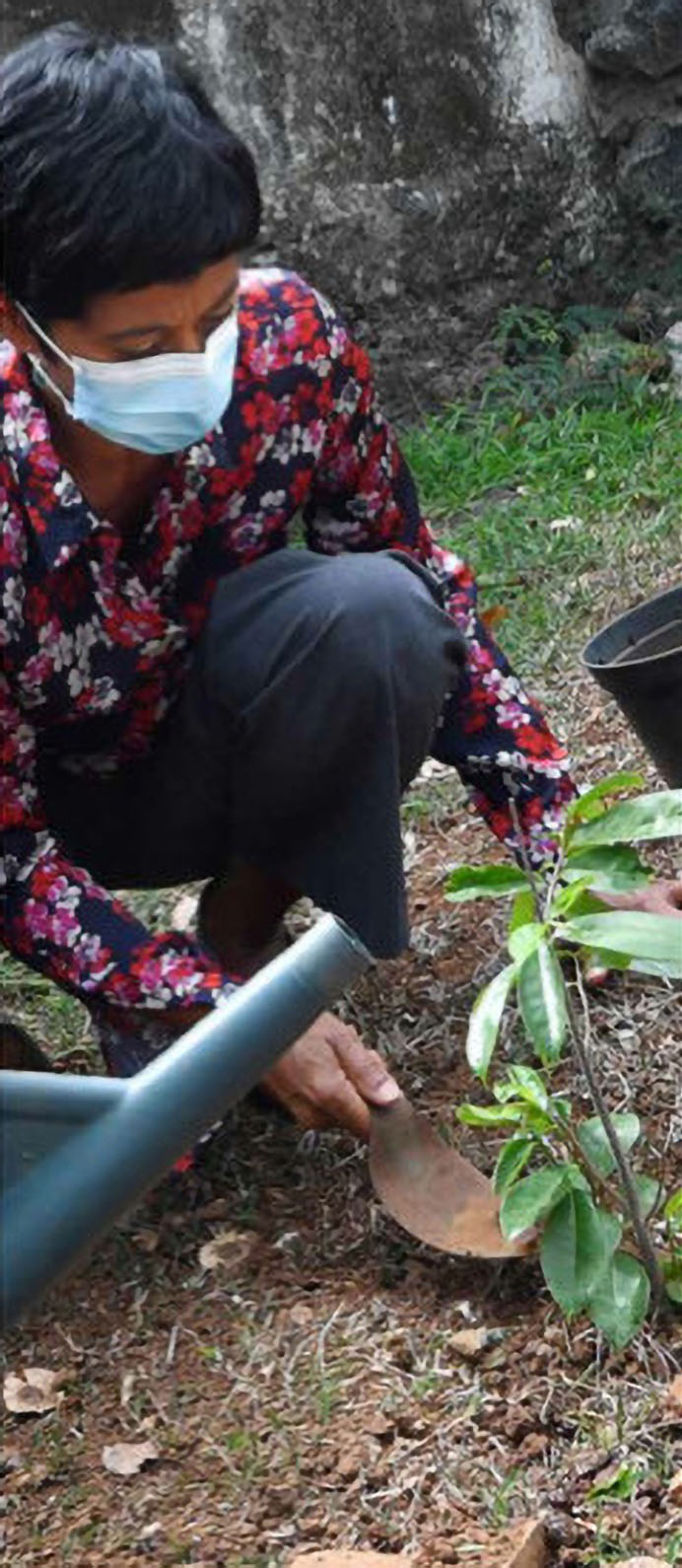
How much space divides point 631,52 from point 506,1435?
351cm

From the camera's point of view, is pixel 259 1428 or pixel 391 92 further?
pixel 391 92

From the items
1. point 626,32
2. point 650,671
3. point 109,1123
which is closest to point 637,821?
point 650,671

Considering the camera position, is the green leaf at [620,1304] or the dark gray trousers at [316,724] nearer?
the green leaf at [620,1304]

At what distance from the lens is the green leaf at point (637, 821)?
197 cm

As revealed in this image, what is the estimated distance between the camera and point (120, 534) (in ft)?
8.41

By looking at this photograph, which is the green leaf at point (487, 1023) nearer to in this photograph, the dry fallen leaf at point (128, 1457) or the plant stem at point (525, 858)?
the plant stem at point (525, 858)

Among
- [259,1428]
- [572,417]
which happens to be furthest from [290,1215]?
[572,417]

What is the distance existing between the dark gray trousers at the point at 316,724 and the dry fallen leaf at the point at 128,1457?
62 cm

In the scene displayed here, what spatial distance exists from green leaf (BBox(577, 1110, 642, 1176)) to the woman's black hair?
2.91 ft

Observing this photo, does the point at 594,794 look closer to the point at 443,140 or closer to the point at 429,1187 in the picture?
the point at 429,1187

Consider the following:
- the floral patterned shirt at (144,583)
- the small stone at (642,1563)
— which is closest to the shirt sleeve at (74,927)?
the floral patterned shirt at (144,583)

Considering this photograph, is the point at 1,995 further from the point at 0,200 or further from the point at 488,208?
the point at 488,208

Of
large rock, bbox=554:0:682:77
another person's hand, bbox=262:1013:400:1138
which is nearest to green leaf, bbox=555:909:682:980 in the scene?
another person's hand, bbox=262:1013:400:1138

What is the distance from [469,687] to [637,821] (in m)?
0.80
